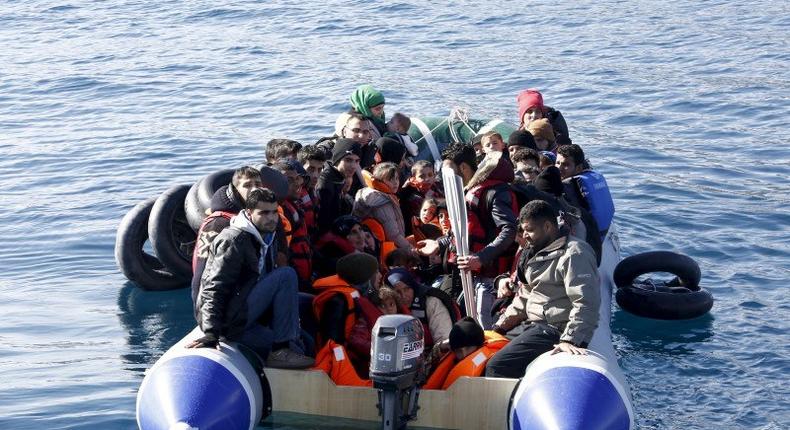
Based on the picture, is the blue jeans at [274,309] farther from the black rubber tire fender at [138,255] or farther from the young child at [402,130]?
the young child at [402,130]

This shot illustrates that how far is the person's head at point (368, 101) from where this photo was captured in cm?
1133

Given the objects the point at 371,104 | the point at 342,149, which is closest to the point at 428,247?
the point at 342,149

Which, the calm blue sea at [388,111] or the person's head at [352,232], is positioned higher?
the person's head at [352,232]

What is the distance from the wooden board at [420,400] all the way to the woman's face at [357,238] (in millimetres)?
1707

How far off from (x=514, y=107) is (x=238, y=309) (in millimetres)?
12337

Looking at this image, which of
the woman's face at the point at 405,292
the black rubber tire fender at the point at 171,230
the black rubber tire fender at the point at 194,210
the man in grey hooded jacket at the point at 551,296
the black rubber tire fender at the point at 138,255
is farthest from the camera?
the black rubber tire fender at the point at 138,255

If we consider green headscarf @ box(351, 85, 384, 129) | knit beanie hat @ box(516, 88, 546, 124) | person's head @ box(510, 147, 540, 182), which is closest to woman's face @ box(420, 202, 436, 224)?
person's head @ box(510, 147, 540, 182)

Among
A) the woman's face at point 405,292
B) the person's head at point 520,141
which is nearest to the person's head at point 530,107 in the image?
the person's head at point 520,141

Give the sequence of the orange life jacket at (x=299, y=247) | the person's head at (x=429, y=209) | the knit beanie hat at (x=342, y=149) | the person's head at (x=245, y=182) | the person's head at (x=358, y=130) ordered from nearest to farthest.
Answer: the person's head at (x=245, y=182) < the orange life jacket at (x=299, y=247) < the person's head at (x=429, y=209) < the knit beanie hat at (x=342, y=149) < the person's head at (x=358, y=130)

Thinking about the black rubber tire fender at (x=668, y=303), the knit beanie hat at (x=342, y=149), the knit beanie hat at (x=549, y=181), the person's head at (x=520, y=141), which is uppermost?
the knit beanie hat at (x=342, y=149)

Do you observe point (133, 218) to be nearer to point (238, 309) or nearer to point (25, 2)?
point (238, 309)

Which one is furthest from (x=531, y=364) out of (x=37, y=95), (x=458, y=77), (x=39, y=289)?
(x=37, y=95)

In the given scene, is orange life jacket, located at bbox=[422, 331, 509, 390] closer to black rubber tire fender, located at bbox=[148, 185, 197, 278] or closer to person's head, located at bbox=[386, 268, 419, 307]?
person's head, located at bbox=[386, 268, 419, 307]

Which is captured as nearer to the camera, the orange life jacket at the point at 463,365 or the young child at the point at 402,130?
the orange life jacket at the point at 463,365
